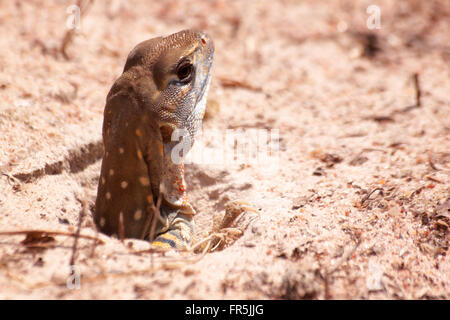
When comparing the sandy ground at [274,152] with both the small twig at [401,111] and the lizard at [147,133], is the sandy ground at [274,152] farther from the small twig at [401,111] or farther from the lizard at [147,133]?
the lizard at [147,133]

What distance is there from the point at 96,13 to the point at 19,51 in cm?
167

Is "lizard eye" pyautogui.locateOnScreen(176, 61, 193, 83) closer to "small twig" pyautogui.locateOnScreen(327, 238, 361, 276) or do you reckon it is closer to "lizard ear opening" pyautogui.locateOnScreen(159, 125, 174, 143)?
"lizard ear opening" pyautogui.locateOnScreen(159, 125, 174, 143)

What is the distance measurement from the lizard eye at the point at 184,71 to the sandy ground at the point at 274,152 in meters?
1.04

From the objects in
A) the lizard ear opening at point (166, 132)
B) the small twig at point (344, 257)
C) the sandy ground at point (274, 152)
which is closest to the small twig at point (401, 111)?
the sandy ground at point (274, 152)

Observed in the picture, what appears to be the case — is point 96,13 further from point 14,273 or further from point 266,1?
point 14,273

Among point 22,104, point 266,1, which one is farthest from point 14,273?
point 266,1

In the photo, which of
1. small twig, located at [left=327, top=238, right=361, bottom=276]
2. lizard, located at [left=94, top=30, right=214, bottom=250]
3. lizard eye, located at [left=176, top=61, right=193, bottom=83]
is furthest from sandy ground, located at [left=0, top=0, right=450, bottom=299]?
lizard eye, located at [left=176, top=61, right=193, bottom=83]

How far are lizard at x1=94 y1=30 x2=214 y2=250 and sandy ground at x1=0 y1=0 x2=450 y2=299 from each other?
0.94ft

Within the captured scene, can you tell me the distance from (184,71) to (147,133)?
548 mm

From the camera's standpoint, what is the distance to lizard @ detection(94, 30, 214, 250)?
2.99m

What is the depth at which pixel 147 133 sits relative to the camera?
301 cm

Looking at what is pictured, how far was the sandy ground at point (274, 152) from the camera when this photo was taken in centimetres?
244

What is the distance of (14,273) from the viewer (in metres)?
2.35

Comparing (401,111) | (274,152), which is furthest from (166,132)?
(401,111)
